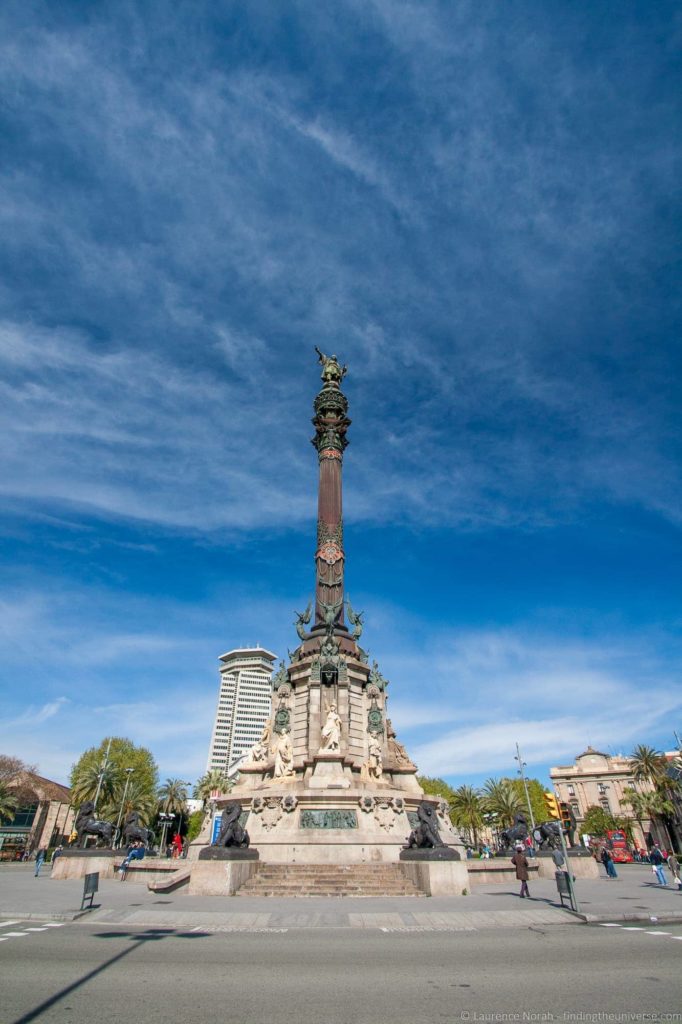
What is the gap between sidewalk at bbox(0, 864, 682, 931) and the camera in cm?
1259

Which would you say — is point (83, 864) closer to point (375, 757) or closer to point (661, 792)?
point (375, 757)

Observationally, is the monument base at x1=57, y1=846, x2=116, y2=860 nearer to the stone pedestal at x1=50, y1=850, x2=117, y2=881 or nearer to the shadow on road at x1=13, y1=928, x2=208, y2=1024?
the stone pedestal at x1=50, y1=850, x2=117, y2=881

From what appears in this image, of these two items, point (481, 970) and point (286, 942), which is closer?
point (481, 970)

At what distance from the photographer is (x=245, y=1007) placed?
631 cm

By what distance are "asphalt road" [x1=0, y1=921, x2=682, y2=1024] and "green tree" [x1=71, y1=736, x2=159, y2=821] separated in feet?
188

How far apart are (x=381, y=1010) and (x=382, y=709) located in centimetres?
2599

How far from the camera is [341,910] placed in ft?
48.6

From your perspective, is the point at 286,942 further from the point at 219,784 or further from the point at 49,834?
the point at 49,834

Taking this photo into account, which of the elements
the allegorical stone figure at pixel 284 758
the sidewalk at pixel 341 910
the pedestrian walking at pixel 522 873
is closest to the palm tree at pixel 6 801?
the allegorical stone figure at pixel 284 758

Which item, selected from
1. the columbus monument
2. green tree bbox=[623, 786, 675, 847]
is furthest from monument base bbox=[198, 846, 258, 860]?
green tree bbox=[623, 786, 675, 847]

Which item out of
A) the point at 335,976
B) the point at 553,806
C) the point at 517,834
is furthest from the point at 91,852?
the point at 335,976

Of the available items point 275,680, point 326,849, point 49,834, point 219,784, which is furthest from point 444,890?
point 49,834

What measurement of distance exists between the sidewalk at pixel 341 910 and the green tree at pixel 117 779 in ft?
159

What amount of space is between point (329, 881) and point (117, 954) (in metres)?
12.3
